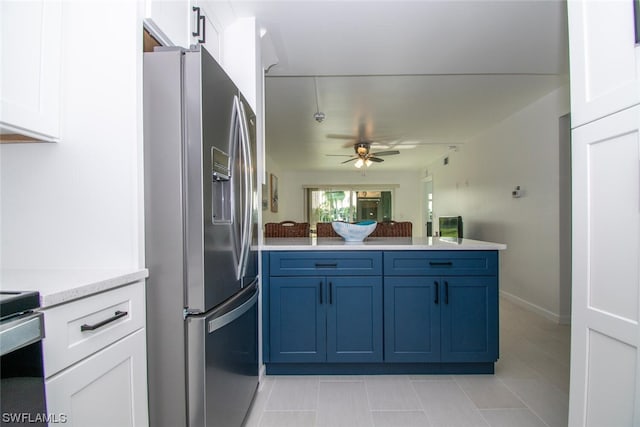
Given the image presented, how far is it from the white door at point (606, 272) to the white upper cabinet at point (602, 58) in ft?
0.18

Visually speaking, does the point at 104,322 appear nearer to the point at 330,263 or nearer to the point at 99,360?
the point at 99,360

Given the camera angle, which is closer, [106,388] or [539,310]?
[106,388]

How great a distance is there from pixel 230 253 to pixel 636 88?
4.98ft

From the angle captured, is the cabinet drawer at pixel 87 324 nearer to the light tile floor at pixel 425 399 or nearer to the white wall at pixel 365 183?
the light tile floor at pixel 425 399

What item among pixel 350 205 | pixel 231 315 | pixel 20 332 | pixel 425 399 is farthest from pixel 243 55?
pixel 350 205

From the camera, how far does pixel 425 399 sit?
1.96m

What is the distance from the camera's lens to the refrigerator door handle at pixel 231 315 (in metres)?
1.26

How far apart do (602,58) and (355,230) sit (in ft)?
5.49

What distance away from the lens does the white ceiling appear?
83.0 inches

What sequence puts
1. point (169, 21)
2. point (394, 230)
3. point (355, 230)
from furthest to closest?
point (394, 230)
point (355, 230)
point (169, 21)

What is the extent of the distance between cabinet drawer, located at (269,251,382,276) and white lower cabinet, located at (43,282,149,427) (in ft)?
3.76

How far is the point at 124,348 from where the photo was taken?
101 centimetres

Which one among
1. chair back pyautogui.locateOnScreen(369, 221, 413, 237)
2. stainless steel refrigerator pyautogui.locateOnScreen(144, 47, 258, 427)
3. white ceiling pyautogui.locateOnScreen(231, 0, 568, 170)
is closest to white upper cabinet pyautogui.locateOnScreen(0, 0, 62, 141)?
stainless steel refrigerator pyautogui.locateOnScreen(144, 47, 258, 427)

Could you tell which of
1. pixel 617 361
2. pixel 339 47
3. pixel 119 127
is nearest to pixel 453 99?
pixel 339 47
